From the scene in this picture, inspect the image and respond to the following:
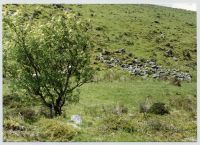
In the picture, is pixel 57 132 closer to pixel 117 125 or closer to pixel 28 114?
pixel 117 125

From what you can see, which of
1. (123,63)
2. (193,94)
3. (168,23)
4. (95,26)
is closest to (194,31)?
(168,23)

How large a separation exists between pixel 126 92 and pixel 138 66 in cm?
1766

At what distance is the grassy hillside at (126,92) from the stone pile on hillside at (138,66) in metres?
0.61

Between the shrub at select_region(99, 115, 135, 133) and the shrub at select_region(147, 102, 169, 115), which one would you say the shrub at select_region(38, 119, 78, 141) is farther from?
the shrub at select_region(147, 102, 169, 115)

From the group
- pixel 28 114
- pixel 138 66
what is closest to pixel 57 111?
pixel 28 114

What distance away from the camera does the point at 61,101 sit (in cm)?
3189

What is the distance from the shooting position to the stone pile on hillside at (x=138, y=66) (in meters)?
55.6

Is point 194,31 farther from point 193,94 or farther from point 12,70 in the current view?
point 12,70

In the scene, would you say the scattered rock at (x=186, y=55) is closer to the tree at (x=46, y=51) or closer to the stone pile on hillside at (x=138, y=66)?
the stone pile on hillside at (x=138, y=66)

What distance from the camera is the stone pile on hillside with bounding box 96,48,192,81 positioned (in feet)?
182

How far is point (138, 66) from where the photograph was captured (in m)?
58.8

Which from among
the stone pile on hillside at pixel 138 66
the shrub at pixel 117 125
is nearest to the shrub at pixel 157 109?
the shrub at pixel 117 125

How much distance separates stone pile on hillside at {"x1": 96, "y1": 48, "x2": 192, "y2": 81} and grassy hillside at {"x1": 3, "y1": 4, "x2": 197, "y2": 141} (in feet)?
1.99

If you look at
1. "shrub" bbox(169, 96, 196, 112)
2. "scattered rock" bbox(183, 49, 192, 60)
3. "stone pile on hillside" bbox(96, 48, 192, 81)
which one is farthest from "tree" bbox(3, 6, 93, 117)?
"scattered rock" bbox(183, 49, 192, 60)
